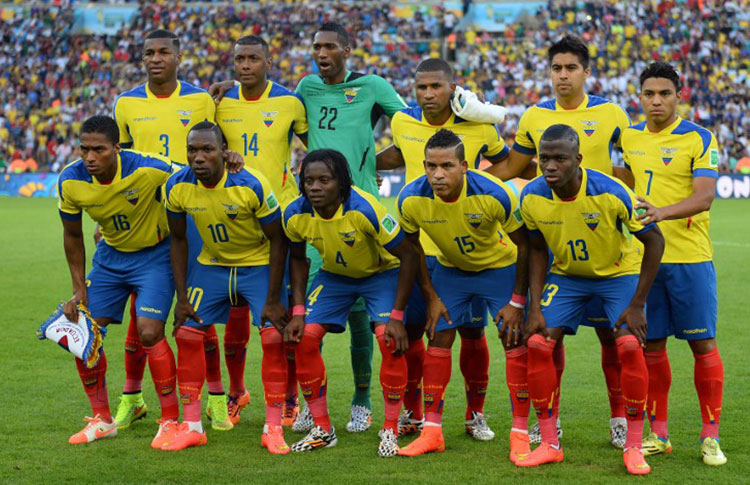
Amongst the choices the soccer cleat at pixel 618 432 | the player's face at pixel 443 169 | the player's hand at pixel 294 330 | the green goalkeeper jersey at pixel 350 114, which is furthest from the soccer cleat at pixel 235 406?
the soccer cleat at pixel 618 432

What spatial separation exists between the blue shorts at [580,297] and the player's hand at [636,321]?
0.10 meters

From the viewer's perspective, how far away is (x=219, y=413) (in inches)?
269

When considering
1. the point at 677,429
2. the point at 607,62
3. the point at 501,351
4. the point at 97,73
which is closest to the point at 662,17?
the point at 607,62

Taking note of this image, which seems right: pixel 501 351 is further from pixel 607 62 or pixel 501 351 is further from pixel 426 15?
pixel 426 15

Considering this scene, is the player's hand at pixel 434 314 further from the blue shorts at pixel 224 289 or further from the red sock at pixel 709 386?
the red sock at pixel 709 386

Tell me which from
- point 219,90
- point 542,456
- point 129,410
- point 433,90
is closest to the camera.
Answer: point 542,456

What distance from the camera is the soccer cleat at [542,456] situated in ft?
18.8

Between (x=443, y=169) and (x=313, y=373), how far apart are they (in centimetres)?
158

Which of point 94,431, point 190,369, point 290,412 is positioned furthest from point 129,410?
point 290,412

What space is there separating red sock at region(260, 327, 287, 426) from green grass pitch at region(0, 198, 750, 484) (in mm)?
259

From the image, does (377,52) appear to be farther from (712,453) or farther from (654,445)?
(712,453)

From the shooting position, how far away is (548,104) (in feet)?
21.4

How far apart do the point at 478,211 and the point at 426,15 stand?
34882 millimetres

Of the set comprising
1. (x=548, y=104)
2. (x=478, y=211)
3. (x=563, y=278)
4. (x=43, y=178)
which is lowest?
(x=43, y=178)
